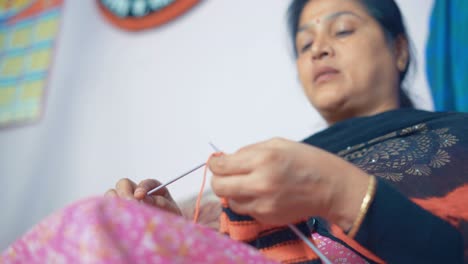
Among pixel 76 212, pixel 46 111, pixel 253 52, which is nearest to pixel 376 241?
pixel 76 212

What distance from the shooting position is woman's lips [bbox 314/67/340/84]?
820 millimetres

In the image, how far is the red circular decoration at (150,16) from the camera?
4.28 feet

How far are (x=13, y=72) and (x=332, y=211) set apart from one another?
1612 millimetres

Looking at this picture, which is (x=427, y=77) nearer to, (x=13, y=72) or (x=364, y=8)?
(x=364, y=8)

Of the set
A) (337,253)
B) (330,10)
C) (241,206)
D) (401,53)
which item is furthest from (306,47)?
(241,206)

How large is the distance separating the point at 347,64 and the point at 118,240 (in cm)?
65

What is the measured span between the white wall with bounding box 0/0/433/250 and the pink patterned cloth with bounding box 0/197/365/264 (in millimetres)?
683

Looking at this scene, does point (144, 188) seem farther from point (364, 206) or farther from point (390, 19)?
point (390, 19)

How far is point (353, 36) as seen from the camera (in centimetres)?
83

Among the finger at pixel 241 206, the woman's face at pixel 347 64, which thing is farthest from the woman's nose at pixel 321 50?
the finger at pixel 241 206

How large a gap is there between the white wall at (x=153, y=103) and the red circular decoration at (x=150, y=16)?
26 millimetres

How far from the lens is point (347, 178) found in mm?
363

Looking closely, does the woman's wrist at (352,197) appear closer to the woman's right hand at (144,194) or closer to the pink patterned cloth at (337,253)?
the pink patterned cloth at (337,253)

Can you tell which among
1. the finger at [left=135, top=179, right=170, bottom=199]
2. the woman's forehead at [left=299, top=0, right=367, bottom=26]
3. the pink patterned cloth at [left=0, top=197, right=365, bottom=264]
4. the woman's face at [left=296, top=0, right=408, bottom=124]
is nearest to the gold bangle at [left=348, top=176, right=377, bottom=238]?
the pink patterned cloth at [left=0, top=197, right=365, bottom=264]
